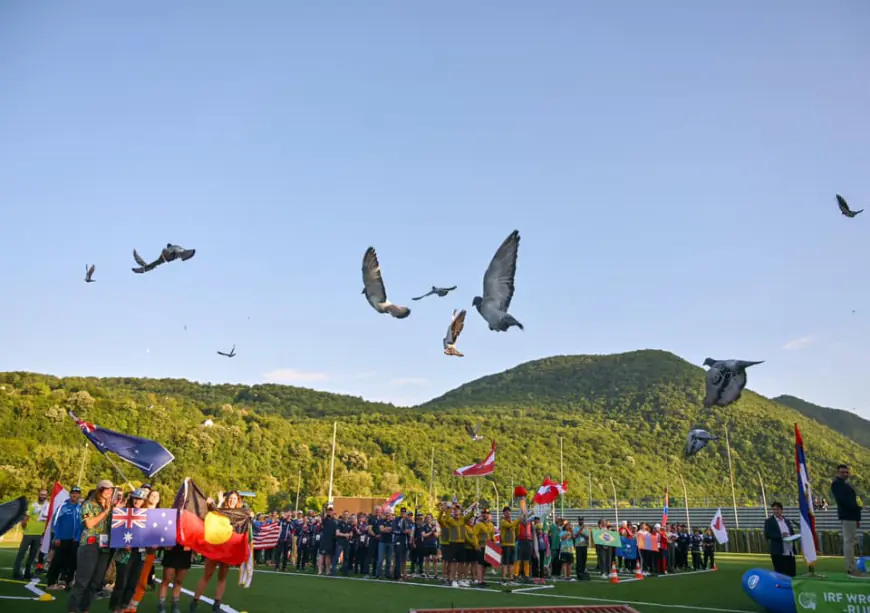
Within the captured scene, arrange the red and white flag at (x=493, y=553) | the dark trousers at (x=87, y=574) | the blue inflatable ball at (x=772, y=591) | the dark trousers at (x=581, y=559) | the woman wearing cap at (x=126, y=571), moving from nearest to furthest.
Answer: the dark trousers at (x=87, y=574)
the woman wearing cap at (x=126, y=571)
the blue inflatable ball at (x=772, y=591)
the red and white flag at (x=493, y=553)
the dark trousers at (x=581, y=559)

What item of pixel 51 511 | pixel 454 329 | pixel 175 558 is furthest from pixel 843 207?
pixel 51 511

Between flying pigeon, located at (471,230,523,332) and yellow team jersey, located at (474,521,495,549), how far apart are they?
6.38 m

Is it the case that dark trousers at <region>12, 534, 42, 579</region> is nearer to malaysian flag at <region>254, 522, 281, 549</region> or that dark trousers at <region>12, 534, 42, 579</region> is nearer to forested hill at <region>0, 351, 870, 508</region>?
malaysian flag at <region>254, 522, 281, 549</region>

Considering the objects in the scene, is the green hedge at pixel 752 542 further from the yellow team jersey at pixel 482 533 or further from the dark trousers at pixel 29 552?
the dark trousers at pixel 29 552

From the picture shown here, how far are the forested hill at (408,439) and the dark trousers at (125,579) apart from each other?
40583 millimetres

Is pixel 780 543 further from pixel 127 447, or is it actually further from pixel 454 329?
pixel 127 447

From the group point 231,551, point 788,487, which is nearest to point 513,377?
point 788,487

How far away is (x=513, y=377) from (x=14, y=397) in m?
111

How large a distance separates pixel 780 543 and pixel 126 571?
11023 millimetres

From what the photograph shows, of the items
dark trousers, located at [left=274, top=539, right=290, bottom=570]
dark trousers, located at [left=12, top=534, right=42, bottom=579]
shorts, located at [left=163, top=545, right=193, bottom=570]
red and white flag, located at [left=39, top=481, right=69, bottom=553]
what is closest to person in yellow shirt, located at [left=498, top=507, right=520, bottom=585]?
dark trousers, located at [left=274, top=539, right=290, bottom=570]

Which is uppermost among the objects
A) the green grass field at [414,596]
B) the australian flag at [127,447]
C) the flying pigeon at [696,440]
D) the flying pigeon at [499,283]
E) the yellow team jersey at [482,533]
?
the flying pigeon at [499,283]

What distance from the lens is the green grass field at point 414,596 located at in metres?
11.4

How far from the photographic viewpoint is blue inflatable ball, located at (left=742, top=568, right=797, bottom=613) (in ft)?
34.0

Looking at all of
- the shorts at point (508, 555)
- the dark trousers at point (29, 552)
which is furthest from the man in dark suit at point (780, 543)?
the dark trousers at point (29, 552)
